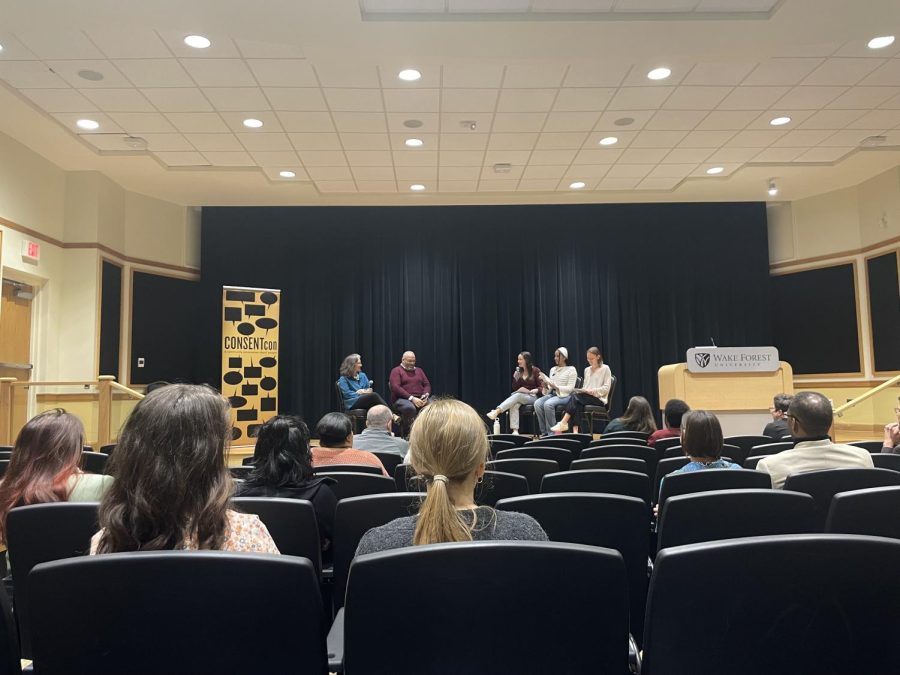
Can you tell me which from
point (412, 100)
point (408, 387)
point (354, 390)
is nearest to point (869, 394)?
point (408, 387)

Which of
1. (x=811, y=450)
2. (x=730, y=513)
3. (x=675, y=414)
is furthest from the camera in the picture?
(x=675, y=414)

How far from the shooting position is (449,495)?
4.45ft

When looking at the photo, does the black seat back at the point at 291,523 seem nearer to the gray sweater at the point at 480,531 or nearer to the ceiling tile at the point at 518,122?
the gray sweater at the point at 480,531

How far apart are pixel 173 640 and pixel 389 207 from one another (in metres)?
10.6

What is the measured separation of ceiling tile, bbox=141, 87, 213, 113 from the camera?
6.43 metres

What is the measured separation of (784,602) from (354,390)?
731cm

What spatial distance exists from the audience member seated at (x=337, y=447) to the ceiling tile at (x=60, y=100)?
→ 531 cm

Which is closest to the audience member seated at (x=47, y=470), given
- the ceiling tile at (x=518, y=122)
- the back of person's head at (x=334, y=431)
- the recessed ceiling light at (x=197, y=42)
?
the back of person's head at (x=334, y=431)

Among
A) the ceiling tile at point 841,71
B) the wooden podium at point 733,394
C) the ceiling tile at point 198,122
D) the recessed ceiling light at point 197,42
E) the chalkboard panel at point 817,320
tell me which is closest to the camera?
the recessed ceiling light at point 197,42

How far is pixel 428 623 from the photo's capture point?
815 mm

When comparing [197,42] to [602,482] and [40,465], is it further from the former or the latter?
[602,482]

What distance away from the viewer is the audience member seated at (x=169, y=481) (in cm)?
110

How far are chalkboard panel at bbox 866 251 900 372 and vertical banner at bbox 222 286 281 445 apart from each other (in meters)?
9.31

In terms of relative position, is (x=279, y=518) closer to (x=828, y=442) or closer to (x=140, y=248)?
(x=828, y=442)
